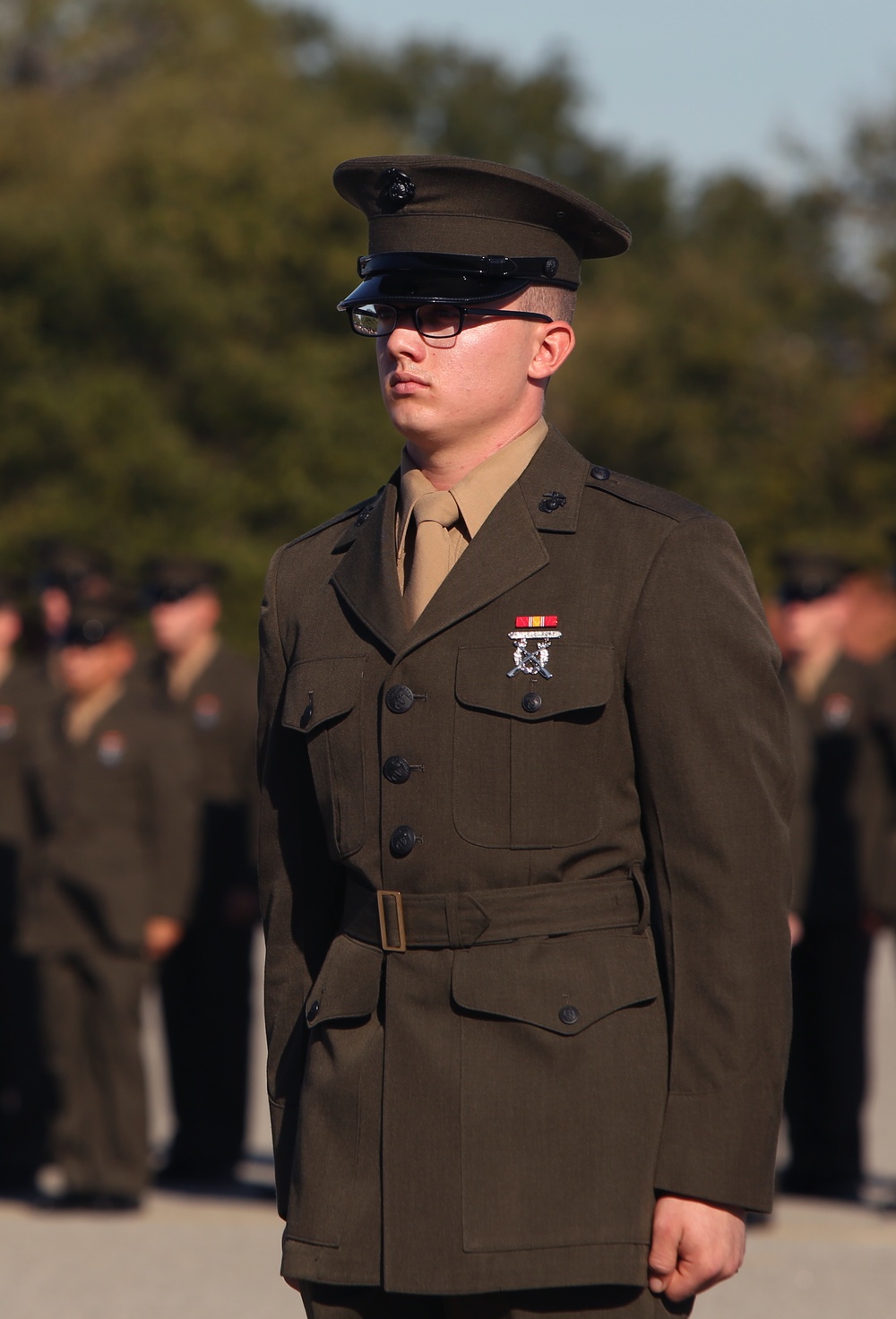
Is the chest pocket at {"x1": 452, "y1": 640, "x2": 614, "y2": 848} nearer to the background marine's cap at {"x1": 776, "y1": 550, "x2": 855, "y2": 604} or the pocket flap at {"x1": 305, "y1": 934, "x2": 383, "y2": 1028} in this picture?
the pocket flap at {"x1": 305, "y1": 934, "x2": 383, "y2": 1028}

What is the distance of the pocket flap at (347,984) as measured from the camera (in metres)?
2.93

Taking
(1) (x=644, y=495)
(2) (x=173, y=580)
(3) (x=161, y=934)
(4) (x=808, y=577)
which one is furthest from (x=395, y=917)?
(2) (x=173, y=580)

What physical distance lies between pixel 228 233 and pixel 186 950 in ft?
56.5

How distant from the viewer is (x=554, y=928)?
2.83 meters

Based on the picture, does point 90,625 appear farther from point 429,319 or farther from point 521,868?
point 521,868

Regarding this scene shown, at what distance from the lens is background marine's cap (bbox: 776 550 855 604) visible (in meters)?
7.95

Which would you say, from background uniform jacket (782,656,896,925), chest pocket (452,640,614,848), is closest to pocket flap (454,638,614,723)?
chest pocket (452,640,614,848)

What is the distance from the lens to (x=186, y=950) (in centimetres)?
833

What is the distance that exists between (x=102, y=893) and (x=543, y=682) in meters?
4.81

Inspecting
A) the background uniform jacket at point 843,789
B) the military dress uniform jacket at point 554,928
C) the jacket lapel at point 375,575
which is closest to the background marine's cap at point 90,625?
the background uniform jacket at point 843,789

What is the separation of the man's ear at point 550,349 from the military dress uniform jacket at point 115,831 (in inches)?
185

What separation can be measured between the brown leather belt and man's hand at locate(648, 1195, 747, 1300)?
1.26 ft

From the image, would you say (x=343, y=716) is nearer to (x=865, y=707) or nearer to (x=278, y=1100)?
(x=278, y=1100)

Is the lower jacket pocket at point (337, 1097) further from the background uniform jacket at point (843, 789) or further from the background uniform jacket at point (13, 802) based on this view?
the background uniform jacket at point (13, 802)
